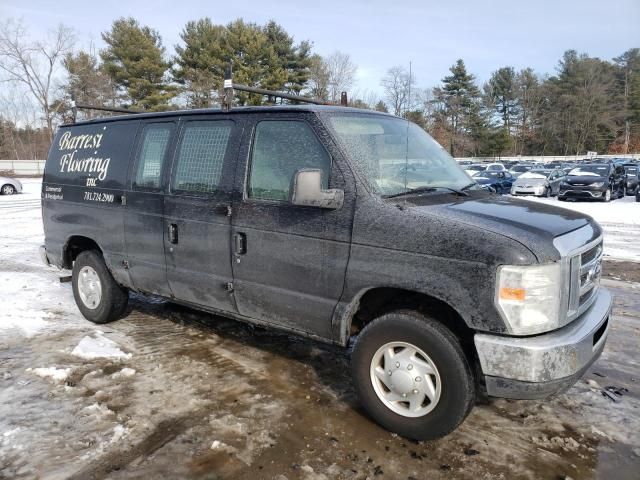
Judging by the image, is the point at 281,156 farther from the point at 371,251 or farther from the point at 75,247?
the point at 75,247

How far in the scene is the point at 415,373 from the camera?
10.3ft

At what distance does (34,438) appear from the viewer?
3.21 meters

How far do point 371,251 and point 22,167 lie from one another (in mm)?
48702

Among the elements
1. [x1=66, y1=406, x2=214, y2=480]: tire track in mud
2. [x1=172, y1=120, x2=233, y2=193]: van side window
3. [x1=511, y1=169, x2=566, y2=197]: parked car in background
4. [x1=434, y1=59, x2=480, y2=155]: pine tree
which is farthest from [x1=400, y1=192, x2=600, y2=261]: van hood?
Result: [x1=434, y1=59, x2=480, y2=155]: pine tree

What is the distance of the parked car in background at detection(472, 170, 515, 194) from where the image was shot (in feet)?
82.3

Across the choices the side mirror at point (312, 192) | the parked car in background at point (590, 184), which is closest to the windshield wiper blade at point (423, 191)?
the side mirror at point (312, 192)

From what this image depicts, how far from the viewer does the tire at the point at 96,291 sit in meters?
5.25

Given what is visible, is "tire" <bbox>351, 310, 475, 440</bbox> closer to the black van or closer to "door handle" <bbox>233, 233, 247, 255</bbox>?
the black van

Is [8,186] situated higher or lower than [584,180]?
lower

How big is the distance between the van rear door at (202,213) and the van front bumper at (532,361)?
6.79ft

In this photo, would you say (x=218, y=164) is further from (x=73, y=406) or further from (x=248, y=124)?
(x=73, y=406)

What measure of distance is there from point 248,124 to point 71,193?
264cm

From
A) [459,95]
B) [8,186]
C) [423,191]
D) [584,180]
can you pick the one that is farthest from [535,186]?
[459,95]

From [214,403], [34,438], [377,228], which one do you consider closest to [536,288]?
[377,228]
